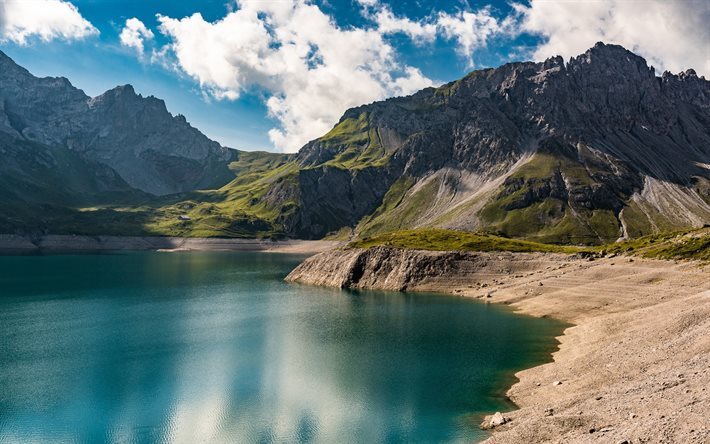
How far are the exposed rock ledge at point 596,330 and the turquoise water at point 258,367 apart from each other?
622cm

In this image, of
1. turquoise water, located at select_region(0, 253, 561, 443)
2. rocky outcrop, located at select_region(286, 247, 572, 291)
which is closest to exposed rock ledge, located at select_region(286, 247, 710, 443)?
rocky outcrop, located at select_region(286, 247, 572, 291)

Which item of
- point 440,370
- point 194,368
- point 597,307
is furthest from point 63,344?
point 597,307

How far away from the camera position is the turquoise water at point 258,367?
49.6 meters

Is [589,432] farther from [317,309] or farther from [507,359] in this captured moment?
[317,309]

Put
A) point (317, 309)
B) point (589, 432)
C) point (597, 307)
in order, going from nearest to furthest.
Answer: point (589, 432) < point (597, 307) < point (317, 309)

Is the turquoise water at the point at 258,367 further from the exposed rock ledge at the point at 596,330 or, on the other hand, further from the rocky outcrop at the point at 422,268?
the rocky outcrop at the point at 422,268

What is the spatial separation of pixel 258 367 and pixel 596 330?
5137 cm

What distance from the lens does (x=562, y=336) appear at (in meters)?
83.6

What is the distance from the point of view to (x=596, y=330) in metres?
78.8

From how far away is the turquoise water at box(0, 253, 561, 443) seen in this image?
→ 49.6m

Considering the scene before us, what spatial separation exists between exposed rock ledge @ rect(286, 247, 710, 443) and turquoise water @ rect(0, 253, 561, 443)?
6.22 meters

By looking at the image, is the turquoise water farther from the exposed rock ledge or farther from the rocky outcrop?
the rocky outcrop

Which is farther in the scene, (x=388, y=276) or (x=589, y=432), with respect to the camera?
(x=388, y=276)

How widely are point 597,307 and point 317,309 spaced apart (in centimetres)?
5960
